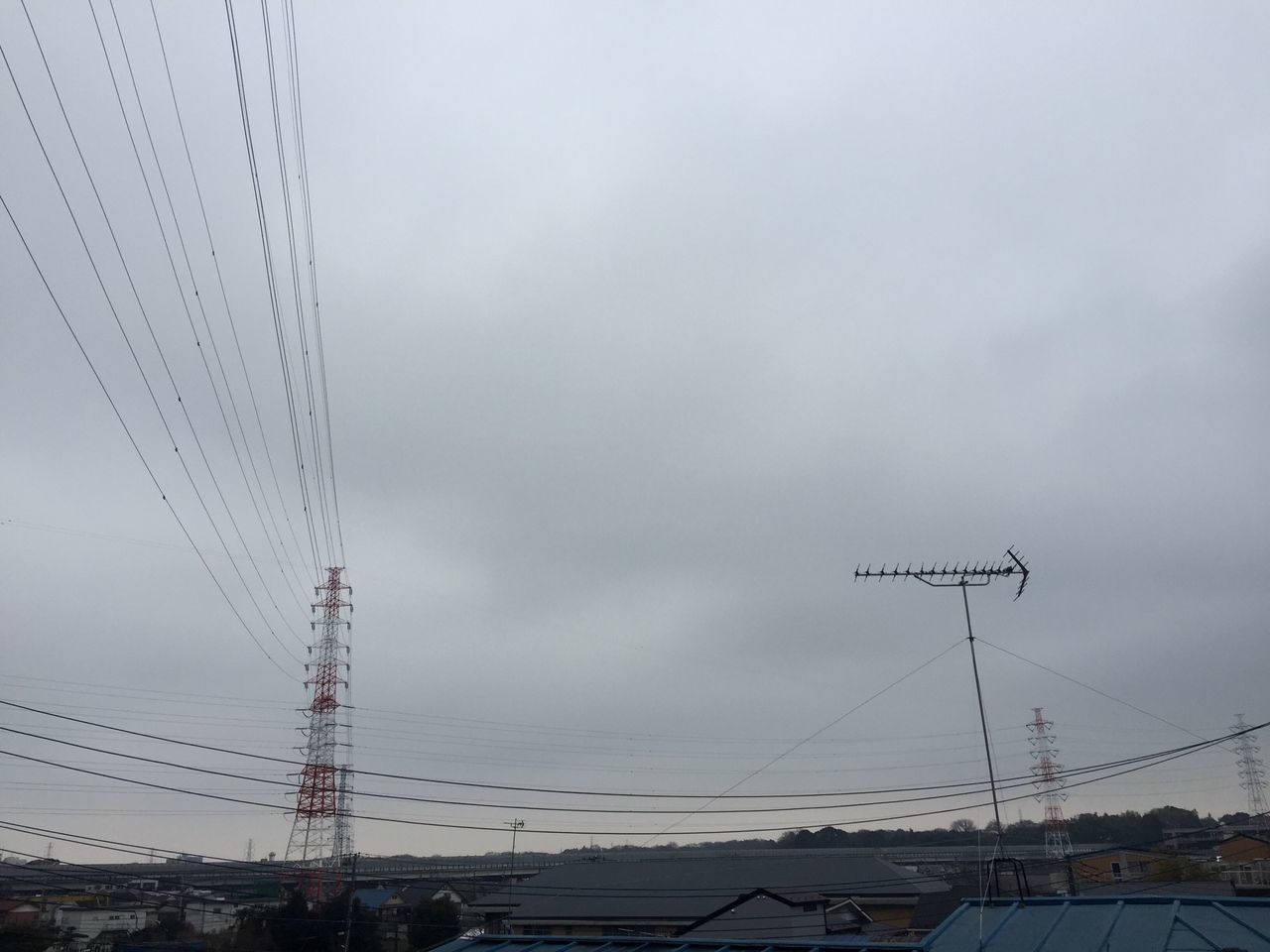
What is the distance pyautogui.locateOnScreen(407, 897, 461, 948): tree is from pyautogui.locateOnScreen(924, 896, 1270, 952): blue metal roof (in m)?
35.8

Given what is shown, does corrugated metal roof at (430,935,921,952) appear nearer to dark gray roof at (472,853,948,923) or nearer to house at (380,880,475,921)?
dark gray roof at (472,853,948,923)

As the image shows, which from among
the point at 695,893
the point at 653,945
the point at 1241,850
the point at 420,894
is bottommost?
the point at 420,894

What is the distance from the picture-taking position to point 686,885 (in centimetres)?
4725

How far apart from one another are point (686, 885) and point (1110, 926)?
118ft

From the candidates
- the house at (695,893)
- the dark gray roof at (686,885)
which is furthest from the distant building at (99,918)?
the house at (695,893)

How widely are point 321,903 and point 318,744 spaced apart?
766 centimetres

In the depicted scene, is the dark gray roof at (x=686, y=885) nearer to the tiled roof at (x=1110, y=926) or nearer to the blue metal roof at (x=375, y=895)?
the blue metal roof at (x=375, y=895)

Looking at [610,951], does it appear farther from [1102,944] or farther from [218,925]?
[218,925]

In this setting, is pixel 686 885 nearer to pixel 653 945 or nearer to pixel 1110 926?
pixel 653 945

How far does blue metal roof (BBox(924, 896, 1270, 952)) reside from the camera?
13695 mm

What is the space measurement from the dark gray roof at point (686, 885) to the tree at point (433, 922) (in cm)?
367

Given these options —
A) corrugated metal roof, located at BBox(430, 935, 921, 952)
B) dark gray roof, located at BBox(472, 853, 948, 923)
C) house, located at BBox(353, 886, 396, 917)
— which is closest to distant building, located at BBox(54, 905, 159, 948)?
house, located at BBox(353, 886, 396, 917)

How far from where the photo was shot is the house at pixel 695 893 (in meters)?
41.3

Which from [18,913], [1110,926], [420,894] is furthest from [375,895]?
[1110,926]
